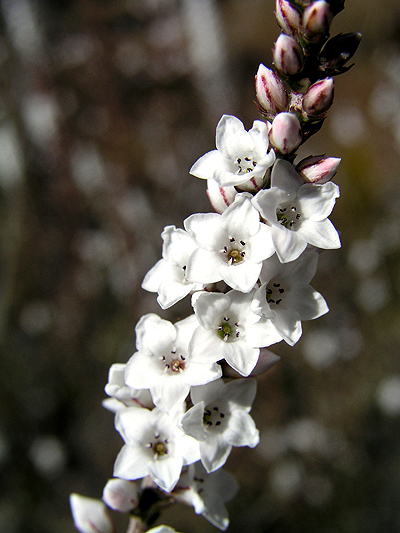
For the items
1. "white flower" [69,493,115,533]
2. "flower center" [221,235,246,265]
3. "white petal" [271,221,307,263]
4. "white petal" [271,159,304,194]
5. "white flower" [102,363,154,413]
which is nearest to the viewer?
"white petal" [271,221,307,263]

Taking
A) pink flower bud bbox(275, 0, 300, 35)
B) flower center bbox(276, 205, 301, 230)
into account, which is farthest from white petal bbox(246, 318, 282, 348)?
pink flower bud bbox(275, 0, 300, 35)

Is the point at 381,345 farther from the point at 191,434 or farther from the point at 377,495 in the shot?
the point at 191,434

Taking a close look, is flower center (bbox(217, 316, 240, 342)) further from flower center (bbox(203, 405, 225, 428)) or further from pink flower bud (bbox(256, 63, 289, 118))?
pink flower bud (bbox(256, 63, 289, 118))

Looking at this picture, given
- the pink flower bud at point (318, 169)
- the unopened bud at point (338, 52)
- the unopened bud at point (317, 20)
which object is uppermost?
the unopened bud at point (317, 20)

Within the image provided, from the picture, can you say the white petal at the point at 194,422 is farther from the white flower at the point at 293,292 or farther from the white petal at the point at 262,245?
the white petal at the point at 262,245

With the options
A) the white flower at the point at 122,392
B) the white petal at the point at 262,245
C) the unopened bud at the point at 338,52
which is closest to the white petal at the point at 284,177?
the white petal at the point at 262,245

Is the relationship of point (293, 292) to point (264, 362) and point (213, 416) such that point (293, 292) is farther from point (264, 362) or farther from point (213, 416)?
point (213, 416)
